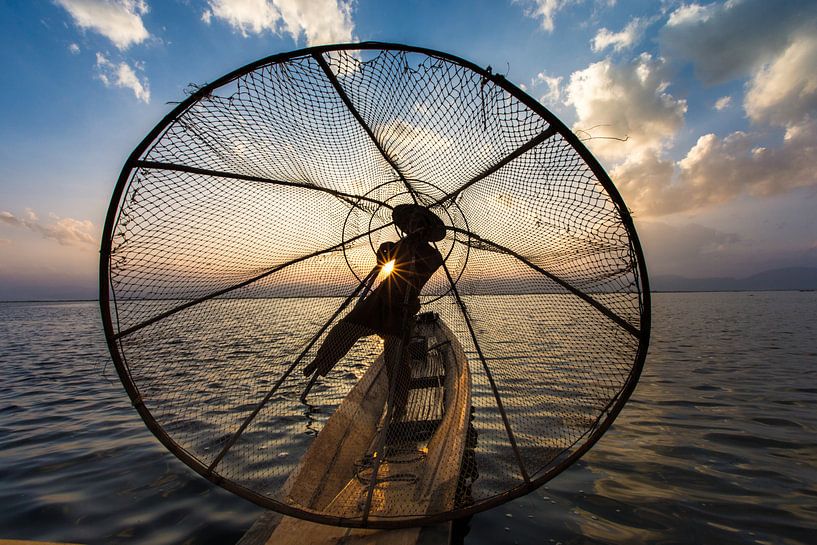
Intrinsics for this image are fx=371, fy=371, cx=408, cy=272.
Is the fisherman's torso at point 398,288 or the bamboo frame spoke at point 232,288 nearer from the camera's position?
the bamboo frame spoke at point 232,288

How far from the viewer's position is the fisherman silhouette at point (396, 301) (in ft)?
11.0

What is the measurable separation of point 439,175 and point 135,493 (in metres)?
4.12

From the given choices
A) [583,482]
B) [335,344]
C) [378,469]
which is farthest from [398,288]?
[583,482]

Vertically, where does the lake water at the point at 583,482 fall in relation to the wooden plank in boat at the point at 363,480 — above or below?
below

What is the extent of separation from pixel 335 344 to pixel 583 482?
113 inches

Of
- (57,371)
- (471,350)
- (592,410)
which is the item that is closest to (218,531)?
(592,410)

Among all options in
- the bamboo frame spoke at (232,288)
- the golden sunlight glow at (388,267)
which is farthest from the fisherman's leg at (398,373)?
the bamboo frame spoke at (232,288)

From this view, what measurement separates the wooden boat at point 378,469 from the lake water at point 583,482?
67 centimetres

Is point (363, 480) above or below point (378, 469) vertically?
below

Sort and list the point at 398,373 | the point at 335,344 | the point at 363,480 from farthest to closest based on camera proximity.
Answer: the point at 398,373
the point at 335,344
the point at 363,480

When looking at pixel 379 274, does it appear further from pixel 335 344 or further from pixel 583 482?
pixel 583 482

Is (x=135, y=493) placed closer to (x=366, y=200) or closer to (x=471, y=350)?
(x=366, y=200)

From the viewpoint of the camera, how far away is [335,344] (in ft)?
11.0

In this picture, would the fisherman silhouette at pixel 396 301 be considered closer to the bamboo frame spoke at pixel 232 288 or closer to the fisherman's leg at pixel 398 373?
the fisherman's leg at pixel 398 373
